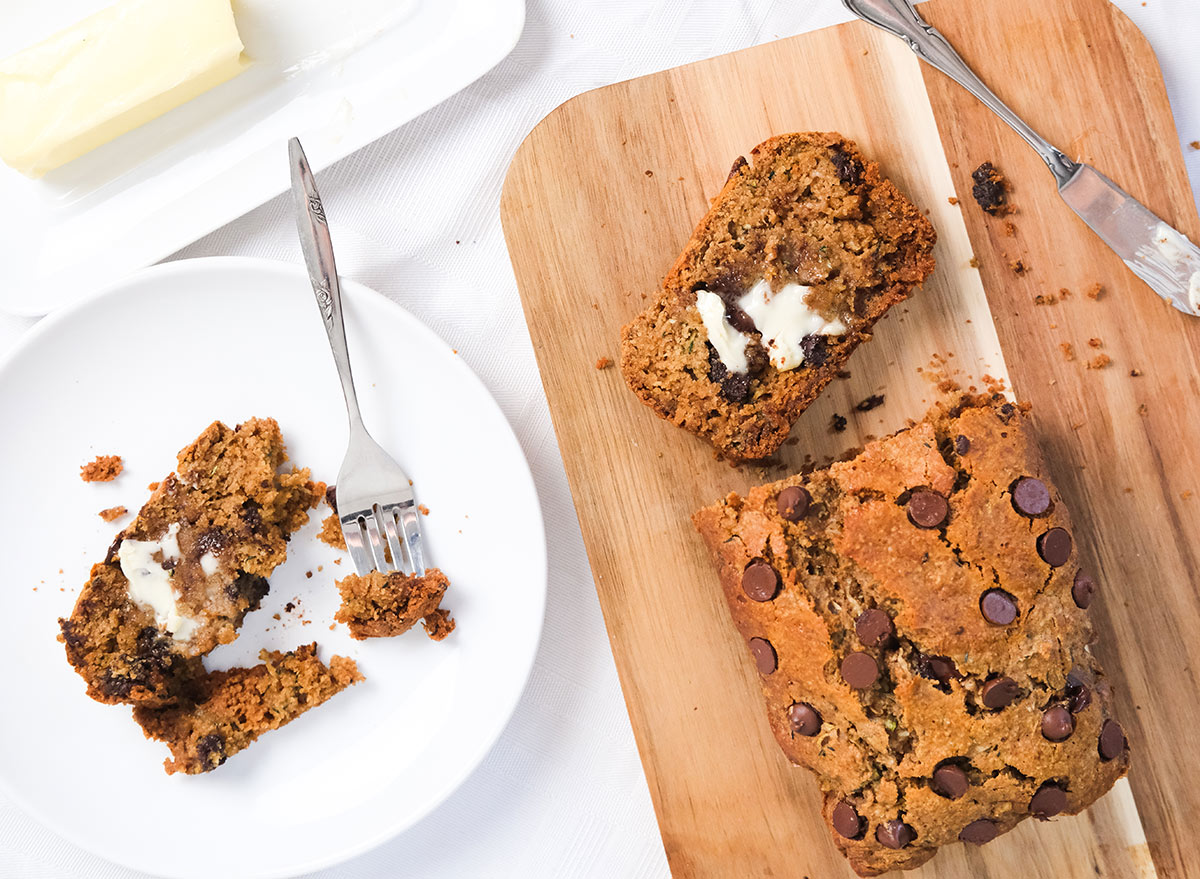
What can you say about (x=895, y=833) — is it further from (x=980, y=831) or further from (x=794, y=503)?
(x=794, y=503)

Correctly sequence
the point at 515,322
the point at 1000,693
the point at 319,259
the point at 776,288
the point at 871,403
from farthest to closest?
the point at 515,322 → the point at 871,403 → the point at 319,259 → the point at 776,288 → the point at 1000,693

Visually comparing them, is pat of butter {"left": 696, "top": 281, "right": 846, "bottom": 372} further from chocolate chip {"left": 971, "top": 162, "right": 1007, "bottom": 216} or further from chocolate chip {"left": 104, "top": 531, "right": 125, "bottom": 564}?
chocolate chip {"left": 104, "top": 531, "right": 125, "bottom": 564}

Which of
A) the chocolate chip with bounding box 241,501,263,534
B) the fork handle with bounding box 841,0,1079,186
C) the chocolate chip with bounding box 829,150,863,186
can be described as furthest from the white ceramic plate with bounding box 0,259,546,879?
the fork handle with bounding box 841,0,1079,186

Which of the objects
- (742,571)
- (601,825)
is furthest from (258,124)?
(601,825)

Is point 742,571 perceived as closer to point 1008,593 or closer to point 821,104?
point 1008,593

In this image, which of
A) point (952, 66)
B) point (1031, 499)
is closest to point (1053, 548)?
point (1031, 499)

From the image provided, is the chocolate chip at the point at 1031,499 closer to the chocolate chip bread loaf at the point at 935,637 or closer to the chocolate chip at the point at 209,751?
the chocolate chip bread loaf at the point at 935,637

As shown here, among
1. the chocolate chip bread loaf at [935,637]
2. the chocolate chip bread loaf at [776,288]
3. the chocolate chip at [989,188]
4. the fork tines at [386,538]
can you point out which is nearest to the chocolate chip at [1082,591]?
the chocolate chip bread loaf at [935,637]
